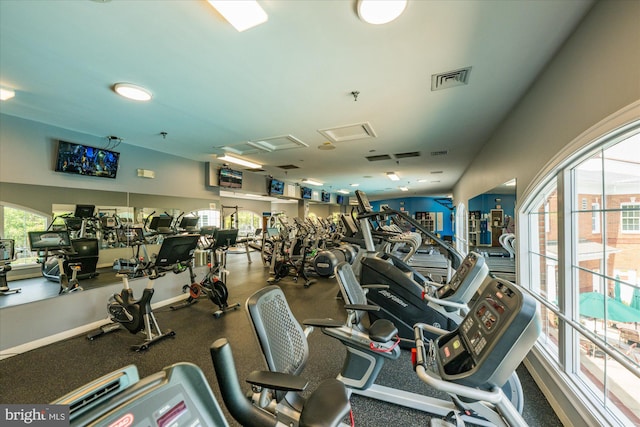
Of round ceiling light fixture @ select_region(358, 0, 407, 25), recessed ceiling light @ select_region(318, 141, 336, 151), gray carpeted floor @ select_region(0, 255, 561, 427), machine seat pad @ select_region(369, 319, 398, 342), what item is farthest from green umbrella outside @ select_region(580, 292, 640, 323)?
recessed ceiling light @ select_region(318, 141, 336, 151)

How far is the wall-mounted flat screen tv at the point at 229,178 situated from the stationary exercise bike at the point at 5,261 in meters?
3.53

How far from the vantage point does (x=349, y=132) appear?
4.10 metres

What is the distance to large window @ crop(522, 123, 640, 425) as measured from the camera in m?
1.55

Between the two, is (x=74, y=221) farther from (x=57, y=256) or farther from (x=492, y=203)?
(x=492, y=203)

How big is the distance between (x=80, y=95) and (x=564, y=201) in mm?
4915

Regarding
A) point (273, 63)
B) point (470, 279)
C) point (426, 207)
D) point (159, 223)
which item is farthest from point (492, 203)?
point (426, 207)

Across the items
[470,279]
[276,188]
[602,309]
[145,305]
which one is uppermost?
[276,188]

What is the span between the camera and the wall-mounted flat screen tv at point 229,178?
6245mm

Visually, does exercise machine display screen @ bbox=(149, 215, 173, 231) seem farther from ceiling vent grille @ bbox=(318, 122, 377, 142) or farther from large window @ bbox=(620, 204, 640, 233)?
large window @ bbox=(620, 204, 640, 233)

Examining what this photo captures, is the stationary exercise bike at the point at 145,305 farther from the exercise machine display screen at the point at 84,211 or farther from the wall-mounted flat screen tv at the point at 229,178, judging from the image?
the wall-mounted flat screen tv at the point at 229,178

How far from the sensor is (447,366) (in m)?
1.36

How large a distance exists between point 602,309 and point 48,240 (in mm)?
5952

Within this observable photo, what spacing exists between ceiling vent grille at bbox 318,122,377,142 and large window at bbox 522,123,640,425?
2.28m

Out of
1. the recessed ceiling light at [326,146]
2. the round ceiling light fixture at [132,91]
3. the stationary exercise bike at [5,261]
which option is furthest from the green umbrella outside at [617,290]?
the stationary exercise bike at [5,261]
